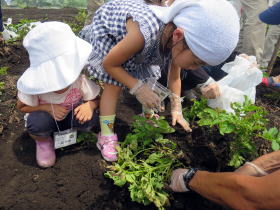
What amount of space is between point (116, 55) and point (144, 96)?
34cm

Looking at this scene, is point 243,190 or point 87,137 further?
point 87,137

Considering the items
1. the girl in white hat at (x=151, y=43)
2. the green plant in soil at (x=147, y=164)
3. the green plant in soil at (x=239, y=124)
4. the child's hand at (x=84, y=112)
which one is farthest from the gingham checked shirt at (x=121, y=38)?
the green plant in soil at (x=239, y=124)

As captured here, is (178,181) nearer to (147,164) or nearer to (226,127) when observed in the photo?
(147,164)

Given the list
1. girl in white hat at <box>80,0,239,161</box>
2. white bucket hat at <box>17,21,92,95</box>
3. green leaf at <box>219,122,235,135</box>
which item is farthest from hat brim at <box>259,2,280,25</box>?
white bucket hat at <box>17,21,92,95</box>

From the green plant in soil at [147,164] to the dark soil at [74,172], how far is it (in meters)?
0.12

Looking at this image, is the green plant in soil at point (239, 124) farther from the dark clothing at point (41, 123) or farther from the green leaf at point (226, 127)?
the dark clothing at point (41, 123)

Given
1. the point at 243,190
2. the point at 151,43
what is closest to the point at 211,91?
the point at 151,43

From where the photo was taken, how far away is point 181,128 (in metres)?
2.18

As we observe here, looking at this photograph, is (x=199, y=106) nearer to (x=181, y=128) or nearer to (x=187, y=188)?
(x=181, y=128)

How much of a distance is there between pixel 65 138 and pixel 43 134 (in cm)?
16

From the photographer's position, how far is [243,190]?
1.26 m

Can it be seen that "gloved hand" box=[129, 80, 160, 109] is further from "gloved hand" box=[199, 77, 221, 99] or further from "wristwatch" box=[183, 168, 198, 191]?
"gloved hand" box=[199, 77, 221, 99]

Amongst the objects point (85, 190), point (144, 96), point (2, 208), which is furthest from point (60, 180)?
point (144, 96)

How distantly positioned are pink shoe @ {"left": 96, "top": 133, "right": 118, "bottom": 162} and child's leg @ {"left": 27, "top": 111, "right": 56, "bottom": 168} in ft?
1.16
